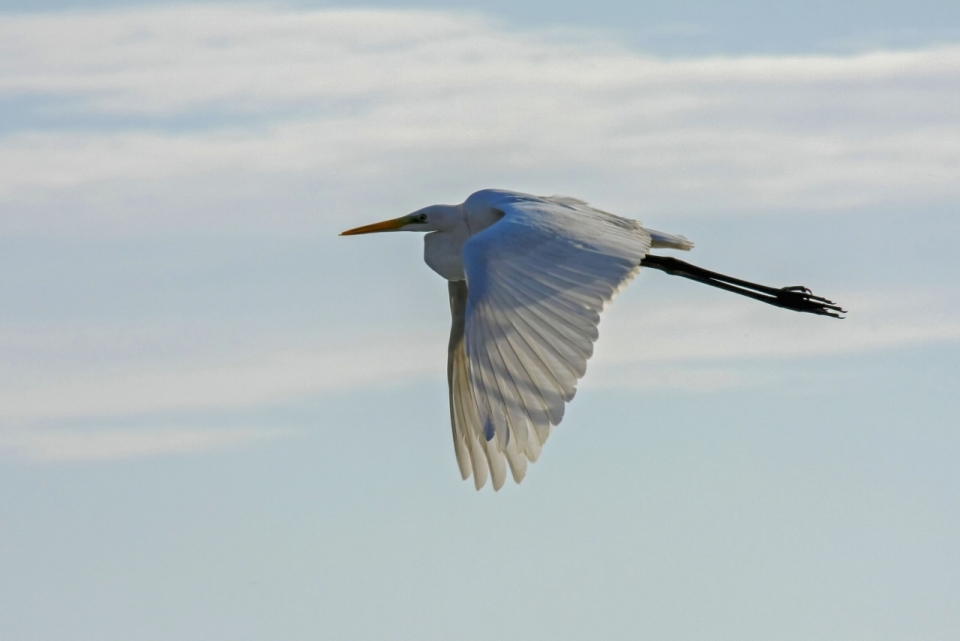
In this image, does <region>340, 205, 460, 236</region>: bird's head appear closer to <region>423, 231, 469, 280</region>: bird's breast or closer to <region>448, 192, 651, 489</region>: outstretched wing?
<region>423, 231, 469, 280</region>: bird's breast

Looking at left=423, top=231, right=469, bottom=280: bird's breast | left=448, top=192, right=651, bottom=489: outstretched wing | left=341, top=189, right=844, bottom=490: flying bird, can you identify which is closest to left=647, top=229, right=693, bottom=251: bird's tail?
left=341, top=189, right=844, bottom=490: flying bird

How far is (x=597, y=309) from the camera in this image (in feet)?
44.7

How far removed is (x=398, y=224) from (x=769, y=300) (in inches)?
170

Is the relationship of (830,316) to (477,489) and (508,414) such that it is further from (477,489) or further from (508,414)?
(508,414)

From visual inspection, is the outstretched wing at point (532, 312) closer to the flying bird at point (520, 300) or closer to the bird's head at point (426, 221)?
the flying bird at point (520, 300)

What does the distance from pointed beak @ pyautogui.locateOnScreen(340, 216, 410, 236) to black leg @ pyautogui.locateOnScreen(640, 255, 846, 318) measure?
8.79ft

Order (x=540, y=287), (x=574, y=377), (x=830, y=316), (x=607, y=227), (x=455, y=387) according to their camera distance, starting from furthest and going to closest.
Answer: (x=830, y=316), (x=455, y=387), (x=607, y=227), (x=540, y=287), (x=574, y=377)

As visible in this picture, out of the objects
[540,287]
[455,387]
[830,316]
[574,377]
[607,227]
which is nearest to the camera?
[574,377]

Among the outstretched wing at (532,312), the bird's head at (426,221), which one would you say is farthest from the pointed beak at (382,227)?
the outstretched wing at (532,312)

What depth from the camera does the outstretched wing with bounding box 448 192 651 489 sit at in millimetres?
13242

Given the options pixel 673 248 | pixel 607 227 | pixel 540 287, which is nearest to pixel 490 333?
pixel 540 287

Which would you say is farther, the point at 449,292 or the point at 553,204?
the point at 449,292

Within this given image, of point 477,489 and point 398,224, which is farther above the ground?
point 398,224

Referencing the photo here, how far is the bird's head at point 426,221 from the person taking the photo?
17328mm
